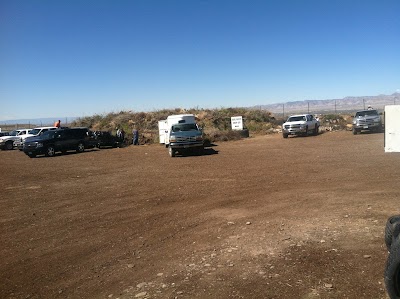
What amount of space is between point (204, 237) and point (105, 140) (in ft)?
80.8

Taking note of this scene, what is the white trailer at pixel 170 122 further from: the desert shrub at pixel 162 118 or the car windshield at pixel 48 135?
the car windshield at pixel 48 135

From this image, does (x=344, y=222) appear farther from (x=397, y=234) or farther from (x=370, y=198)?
(x=397, y=234)

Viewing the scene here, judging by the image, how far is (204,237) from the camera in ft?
20.3

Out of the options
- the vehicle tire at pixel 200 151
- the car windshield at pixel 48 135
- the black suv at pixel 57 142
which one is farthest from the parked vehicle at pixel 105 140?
the vehicle tire at pixel 200 151

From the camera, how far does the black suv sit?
23656mm

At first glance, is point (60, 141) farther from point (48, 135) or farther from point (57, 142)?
point (48, 135)

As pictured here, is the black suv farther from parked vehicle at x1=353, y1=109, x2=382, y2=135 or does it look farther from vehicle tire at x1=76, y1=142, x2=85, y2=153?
parked vehicle at x1=353, y1=109, x2=382, y2=135

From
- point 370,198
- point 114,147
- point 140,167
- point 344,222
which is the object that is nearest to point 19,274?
point 344,222

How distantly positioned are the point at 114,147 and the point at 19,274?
84.1 ft

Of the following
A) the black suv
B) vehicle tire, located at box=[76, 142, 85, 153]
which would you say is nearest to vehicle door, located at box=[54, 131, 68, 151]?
the black suv

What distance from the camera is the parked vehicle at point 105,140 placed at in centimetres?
2905

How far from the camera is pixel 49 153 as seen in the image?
2412cm

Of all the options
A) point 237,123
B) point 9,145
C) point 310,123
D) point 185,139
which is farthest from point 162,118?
point 185,139

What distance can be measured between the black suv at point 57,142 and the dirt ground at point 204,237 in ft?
43.1
